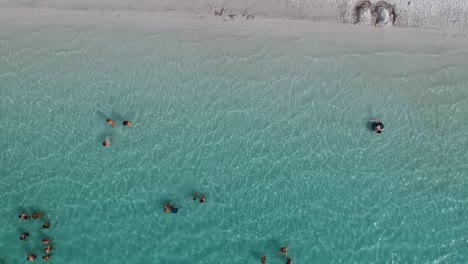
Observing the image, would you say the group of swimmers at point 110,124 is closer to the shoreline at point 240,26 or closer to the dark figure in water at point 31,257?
the shoreline at point 240,26

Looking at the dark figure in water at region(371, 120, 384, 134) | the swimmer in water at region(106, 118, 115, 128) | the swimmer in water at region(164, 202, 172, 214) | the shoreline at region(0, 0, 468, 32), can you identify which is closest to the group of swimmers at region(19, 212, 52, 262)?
the swimmer in water at region(106, 118, 115, 128)

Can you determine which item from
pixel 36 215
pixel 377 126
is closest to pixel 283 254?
pixel 377 126

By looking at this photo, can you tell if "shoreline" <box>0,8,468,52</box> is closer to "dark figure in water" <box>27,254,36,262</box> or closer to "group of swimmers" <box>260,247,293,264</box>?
"group of swimmers" <box>260,247,293,264</box>

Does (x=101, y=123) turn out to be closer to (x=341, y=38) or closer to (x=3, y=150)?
(x=3, y=150)

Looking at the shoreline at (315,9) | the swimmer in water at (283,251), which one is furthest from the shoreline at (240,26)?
the swimmer in water at (283,251)

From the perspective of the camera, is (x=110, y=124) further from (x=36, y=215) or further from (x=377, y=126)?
(x=377, y=126)
